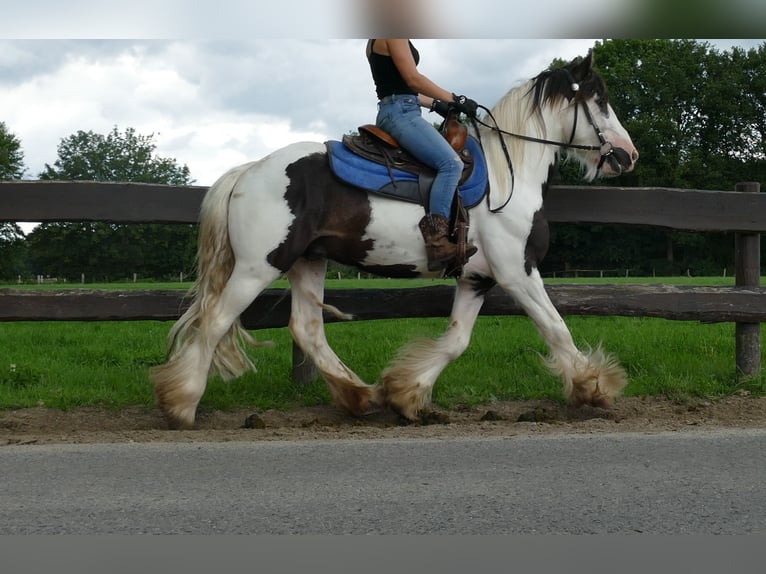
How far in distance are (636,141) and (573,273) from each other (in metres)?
10.3

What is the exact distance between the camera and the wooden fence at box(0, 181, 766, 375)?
19.1 ft

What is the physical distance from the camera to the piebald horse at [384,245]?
202 inches

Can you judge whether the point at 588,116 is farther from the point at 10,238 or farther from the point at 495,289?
the point at 10,238

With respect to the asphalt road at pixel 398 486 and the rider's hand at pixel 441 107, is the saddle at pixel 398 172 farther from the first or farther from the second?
the asphalt road at pixel 398 486

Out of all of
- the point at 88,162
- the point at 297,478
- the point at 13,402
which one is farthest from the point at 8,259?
the point at 297,478

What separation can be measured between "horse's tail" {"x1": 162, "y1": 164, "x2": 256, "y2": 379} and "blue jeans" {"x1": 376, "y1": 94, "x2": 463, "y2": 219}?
1.11 m

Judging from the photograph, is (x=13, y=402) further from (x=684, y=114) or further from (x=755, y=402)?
(x=684, y=114)

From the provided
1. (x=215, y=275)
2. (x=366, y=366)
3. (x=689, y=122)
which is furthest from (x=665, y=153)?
(x=215, y=275)

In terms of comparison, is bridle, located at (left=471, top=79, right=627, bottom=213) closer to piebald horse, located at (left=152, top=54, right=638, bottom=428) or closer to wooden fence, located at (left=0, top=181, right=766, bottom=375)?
piebald horse, located at (left=152, top=54, right=638, bottom=428)

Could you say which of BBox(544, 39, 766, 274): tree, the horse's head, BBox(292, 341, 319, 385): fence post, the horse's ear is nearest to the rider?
the horse's head

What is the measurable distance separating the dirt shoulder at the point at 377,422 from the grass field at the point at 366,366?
0.19 meters

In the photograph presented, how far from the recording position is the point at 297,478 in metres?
3.45

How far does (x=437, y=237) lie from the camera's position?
5051 millimetres

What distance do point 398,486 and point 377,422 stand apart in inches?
88.0
